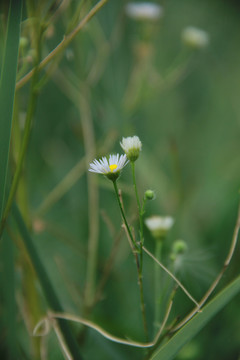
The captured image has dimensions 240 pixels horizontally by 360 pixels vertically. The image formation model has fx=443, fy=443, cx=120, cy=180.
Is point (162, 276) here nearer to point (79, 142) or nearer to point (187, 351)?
point (187, 351)

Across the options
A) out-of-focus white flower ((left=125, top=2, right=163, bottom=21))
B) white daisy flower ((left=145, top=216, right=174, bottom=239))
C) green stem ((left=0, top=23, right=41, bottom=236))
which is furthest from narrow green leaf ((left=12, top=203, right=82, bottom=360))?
out-of-focus white flower ((left=125, top=2, right=163, bottom=21))

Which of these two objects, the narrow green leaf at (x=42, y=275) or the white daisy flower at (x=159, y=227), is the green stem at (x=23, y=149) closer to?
the narrow green leaf at (x=42, y=275)

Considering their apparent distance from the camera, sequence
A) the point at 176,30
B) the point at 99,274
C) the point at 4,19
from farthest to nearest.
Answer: the point at 176,30, the point at 99,274, the point at 4,19

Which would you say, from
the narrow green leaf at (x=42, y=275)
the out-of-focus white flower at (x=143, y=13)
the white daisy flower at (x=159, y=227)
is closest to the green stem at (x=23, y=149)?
the narrow green leaf at (x=42, y=275)

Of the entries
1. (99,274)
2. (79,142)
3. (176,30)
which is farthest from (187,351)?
(176,30)

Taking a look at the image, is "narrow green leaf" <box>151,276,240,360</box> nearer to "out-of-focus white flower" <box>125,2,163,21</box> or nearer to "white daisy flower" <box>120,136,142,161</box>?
"white daisy flower" <box>120,136,142,161</box>

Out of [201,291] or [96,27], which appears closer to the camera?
[201,291]

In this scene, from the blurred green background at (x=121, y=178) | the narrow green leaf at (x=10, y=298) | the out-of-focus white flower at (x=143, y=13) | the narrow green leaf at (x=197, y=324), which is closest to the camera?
the narrow green leaf at (x=197, y=324)
